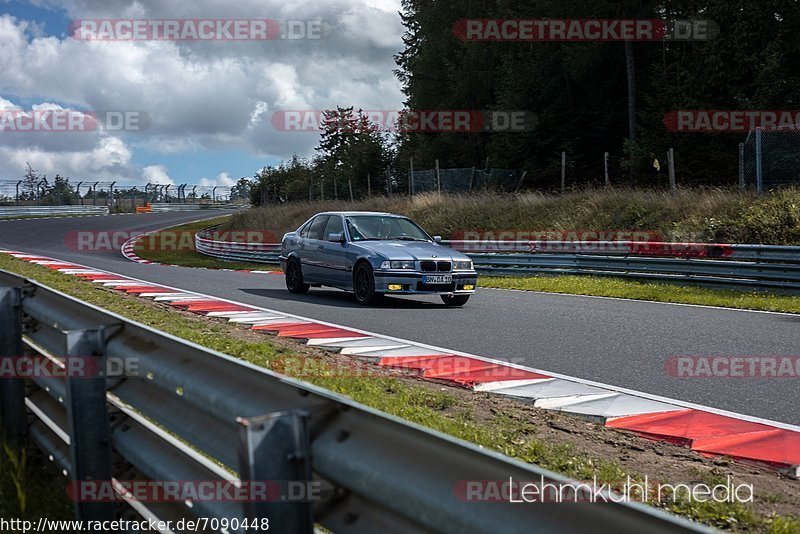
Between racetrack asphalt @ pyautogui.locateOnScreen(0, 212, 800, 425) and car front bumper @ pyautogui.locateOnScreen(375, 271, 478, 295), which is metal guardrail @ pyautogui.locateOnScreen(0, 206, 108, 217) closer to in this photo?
racetrack asphalt @ pyautogui.locateOnScreen(0, 212, 800, 425)

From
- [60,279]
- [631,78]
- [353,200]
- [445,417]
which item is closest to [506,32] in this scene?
[631,78]

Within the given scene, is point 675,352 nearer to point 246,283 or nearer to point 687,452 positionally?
point 687,452

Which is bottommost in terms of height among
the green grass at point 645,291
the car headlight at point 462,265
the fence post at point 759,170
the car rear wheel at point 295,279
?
the green grass at point 645,291

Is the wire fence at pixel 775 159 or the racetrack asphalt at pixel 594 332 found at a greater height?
the wire fence at pixel 775 159

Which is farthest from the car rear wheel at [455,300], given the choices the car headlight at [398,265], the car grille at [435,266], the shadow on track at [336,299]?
the car headlight at [398,265]

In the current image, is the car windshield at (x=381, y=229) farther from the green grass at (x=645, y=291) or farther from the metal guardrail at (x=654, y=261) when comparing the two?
the metal guardrail at (x=654, y=261)

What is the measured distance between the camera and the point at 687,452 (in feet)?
15.8

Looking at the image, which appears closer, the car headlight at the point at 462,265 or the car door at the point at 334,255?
the car headlight at the point at 462,265

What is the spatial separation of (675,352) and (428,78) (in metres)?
43.6

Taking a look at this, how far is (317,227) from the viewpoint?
577 inches

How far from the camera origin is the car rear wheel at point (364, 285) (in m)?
12.6

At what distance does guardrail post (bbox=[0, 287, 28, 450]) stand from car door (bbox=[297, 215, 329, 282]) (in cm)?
932

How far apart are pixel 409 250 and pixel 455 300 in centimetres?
114

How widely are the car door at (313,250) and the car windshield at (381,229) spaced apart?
78 centimetres
